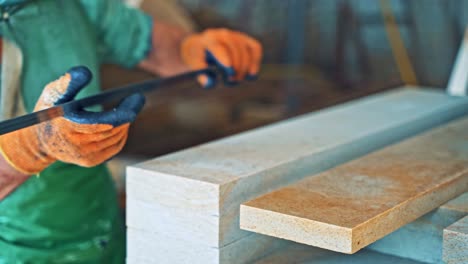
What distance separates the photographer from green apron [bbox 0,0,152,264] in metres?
1.65

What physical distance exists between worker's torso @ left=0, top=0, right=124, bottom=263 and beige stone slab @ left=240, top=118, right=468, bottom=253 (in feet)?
1.88

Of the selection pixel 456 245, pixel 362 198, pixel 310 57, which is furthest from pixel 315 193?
pixel 310 57

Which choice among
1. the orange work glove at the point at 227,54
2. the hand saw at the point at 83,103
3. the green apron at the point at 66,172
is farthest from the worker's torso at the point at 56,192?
the orange work glove at the point at 227,54

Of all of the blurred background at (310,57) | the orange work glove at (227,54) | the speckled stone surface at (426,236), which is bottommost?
the blurred background at (310,57)

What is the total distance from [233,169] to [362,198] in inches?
9.9

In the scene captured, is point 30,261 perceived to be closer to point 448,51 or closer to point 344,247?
point 344,247

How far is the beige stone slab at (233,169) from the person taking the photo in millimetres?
1374

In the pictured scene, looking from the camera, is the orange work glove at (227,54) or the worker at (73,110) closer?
the worker at (73,110)

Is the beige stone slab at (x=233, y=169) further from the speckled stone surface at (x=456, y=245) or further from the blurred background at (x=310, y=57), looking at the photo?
the blurred background at (x=310, y=57)

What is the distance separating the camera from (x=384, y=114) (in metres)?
1.99

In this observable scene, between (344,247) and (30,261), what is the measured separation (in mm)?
870

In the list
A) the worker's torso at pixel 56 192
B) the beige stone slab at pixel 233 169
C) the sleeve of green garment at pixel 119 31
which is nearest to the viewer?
the beige stone slab at pixel 233 169

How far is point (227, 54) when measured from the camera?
1953 mm

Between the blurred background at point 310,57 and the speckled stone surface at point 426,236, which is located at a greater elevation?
the speckled stone surface at point 426,236
